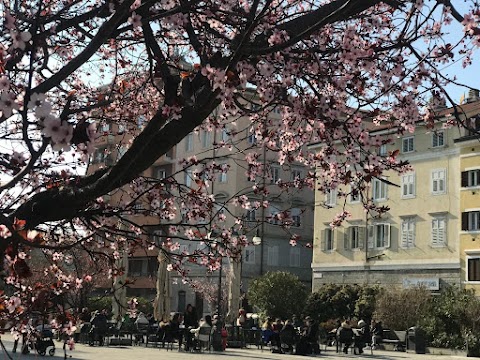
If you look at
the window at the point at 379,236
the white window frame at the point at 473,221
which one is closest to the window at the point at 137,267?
the window at the point at 379,236

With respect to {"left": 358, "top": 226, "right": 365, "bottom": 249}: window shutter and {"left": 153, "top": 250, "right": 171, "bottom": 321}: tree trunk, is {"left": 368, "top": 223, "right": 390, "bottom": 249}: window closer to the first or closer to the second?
{"left": 358, "top": 226, "right": 365, "bottom": 249}: window shutter

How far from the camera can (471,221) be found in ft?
143

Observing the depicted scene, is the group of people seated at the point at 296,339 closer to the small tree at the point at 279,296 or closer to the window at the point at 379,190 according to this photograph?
the small tree at the point at 279,296

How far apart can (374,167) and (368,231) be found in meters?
42.9

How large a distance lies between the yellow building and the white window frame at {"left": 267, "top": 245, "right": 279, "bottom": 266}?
7338 millimetres

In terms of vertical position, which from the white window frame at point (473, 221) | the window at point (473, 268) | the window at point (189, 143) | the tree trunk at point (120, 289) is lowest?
the tree trunk at point (120, 289)

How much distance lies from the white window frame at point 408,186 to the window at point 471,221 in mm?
4630

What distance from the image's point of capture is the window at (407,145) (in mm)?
49031

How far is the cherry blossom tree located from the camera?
5859 millimetres

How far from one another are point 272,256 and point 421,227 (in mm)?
16306

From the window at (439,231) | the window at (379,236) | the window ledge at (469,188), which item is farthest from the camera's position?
the window at (379,236)

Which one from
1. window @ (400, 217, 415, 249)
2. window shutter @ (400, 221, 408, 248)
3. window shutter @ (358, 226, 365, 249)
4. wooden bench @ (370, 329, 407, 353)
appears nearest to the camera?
wooden bench @ (370, 329, 407, 353)

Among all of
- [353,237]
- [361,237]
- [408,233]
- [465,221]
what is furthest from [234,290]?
[353,237]

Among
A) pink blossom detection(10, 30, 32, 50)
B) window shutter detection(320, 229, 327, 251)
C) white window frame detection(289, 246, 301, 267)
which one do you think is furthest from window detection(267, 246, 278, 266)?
pink blossom detection(10, 30, 32, 50)
